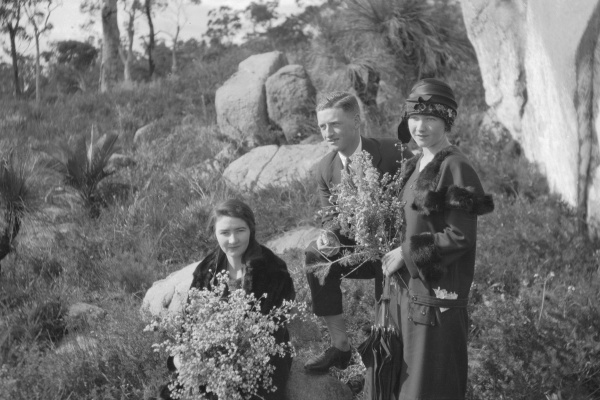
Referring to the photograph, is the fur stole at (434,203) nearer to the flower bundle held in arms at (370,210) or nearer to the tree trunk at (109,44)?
the flower bundle held in arms at (370,210)

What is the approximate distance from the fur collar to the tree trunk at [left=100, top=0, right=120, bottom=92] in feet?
47.9

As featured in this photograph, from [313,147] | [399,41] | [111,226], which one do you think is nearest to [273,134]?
[313,147]

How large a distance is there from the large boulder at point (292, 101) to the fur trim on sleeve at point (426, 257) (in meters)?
7.34

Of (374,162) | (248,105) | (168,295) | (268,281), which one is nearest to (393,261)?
A: (374,162)

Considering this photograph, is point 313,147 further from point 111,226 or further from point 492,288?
point 492,288

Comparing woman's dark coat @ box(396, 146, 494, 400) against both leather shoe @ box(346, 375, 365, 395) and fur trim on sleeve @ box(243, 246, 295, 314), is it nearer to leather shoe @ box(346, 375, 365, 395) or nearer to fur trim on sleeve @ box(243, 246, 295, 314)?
fur trim on sleeve @ box(243, 246, 295, 314)

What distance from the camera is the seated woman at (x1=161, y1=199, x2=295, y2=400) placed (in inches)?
182

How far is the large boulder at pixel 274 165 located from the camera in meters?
9.30

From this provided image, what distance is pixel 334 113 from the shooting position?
4527 mm

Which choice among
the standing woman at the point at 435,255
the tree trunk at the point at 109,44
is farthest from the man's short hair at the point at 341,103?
the tree trunk at the point at 109,44

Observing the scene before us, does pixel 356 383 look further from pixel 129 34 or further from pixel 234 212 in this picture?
pixel 129 34

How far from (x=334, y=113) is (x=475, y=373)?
204 centimetres

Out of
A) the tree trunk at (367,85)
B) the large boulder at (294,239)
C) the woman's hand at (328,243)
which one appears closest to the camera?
the woman's hand at (328,243)

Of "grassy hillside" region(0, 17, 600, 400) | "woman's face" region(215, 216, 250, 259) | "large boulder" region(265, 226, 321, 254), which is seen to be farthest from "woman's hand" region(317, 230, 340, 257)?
"large boulder" region(265, 226, 321, 254)
